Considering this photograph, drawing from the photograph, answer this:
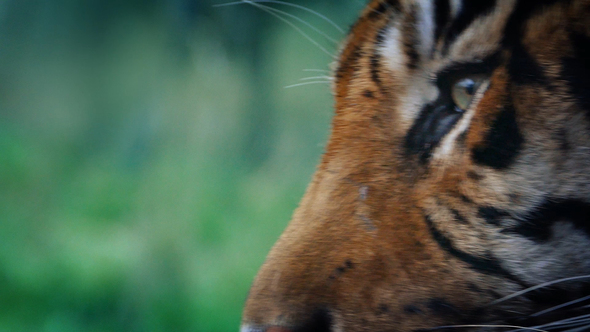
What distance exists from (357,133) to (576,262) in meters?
0.27

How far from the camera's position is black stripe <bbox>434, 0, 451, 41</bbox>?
52cm

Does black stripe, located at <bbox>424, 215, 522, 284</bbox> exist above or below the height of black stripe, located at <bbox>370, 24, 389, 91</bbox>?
below

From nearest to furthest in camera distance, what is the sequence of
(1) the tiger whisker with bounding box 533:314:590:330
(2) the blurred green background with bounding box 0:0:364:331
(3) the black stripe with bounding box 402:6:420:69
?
(1) the tiger whisker with bounding box 533:314:590:330 → (3) the black stripe with bounding box 402:6:420:69 → (2) the blurred green background with bounding box 0:0:364:331

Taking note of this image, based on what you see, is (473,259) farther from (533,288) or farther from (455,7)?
(455,7)

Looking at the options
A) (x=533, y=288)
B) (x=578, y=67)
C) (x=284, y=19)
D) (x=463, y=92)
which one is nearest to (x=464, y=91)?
(x=463, y=92)

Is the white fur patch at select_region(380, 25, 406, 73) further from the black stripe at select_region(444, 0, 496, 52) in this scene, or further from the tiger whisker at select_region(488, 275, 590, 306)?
the tiger whisker at select_region(488, 275, 590, 306)

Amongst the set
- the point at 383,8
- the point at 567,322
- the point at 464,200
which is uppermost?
the point at 383,8

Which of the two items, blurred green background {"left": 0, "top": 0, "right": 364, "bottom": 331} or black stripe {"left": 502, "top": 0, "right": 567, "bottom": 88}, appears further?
blurred green background {"left": 0, "top": 0, "right": 364, "bottom": 331}

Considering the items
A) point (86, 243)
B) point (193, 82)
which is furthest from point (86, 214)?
point (193, 82)

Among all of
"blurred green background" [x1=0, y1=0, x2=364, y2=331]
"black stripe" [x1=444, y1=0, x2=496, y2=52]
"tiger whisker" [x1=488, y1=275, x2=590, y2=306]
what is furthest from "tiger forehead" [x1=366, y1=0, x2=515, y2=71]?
"tiger whisker" [x1=488, y1=275, x2=590, y2=306]

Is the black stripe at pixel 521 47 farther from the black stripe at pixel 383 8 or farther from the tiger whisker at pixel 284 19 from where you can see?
the tiger whisker at pixel 284 19

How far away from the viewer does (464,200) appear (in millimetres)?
483

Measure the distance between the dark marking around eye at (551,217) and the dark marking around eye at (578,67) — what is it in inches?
4.2

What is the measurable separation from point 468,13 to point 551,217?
23 centimetres
